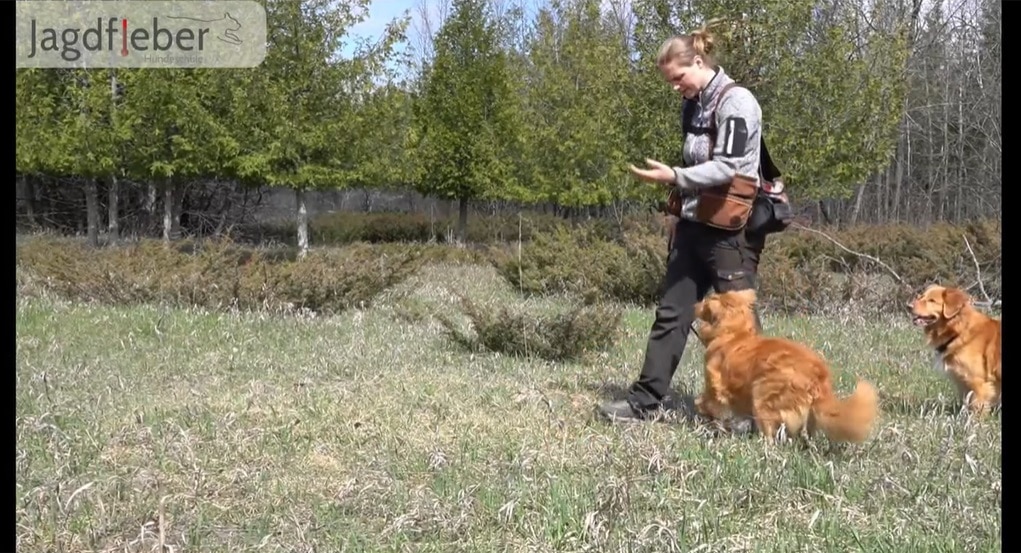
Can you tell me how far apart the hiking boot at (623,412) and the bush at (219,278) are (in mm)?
4633

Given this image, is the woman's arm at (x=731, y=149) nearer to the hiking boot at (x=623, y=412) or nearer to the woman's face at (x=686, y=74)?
the woman's face at (x=686, y=74)

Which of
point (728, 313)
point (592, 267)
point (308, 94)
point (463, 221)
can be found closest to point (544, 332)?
point (728, 313)

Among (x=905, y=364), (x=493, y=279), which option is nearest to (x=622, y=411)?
(x=905, y=364)

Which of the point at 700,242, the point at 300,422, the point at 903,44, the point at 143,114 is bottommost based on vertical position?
the point at 300,422

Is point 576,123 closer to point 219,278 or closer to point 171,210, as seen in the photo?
point 171,210

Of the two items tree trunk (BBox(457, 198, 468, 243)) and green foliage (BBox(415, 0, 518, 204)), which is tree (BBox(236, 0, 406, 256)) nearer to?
green foliage (BBox(415, 0, 518, 204))

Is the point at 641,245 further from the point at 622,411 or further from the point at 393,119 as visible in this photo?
the point at 393,119

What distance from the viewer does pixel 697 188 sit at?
179 inches

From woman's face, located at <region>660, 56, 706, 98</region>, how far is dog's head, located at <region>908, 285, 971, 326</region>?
1.89 metres

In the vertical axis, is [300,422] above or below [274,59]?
below

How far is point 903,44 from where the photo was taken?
57.7 feet

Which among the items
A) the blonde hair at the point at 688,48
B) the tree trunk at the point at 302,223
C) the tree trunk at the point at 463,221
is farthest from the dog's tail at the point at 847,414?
the tree trunk at the point at 463,221

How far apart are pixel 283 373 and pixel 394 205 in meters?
29.1

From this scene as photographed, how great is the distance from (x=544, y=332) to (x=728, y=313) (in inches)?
98.0
